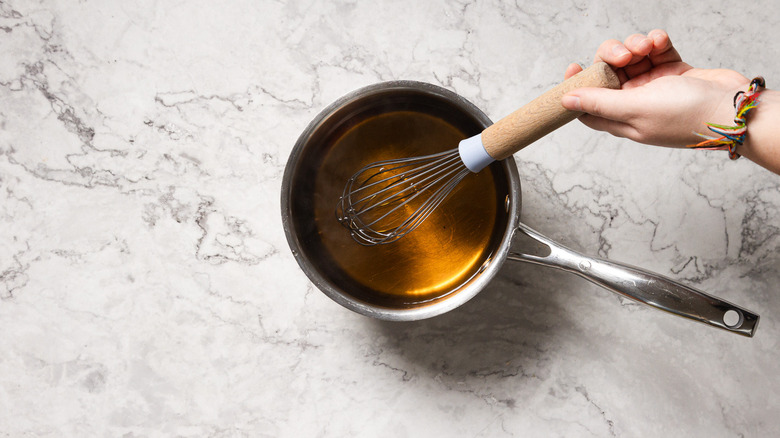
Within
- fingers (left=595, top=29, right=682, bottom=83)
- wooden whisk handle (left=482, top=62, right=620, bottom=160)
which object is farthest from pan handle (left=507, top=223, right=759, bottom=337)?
fingers (left=595, top=29, right=682, bottom=83)

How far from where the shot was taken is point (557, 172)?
81 cm

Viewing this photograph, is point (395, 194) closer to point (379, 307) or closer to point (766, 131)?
point (379, 307)

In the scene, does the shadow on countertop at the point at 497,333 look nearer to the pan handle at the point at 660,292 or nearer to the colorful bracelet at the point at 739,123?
the pan handle at the point at 660,292

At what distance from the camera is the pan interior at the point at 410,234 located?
743mm

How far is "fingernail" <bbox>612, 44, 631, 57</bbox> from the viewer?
63cm

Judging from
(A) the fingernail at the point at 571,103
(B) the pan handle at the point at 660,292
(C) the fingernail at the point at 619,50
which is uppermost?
(C) the fingernail at the point at 619,50

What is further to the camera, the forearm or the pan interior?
the pan interior

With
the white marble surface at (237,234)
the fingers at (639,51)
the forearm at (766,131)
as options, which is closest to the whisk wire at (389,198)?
the white marble surface at (237,234)

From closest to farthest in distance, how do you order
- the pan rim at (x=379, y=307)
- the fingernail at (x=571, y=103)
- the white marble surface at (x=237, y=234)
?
the fingernail at (x=571, y=103)
the pan rim at (x=379, y=307)
the white marble surface at (x=237, y=234)

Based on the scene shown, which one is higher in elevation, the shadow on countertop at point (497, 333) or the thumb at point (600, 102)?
the thumb at point (600, 102)

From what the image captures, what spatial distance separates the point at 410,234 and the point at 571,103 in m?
0.29

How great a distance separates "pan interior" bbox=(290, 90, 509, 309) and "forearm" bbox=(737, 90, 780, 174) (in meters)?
0.29

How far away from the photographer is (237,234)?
0.81 meters

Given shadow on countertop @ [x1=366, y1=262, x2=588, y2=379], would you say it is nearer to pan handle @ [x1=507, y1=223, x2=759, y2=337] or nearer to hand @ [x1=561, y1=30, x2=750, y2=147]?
pan handle @ [x1=507, y1=223, x2=759, y2=337]
